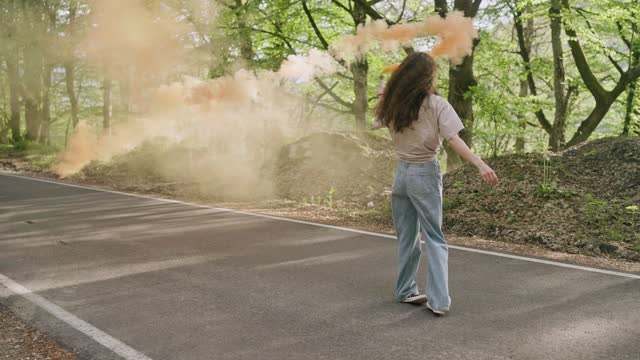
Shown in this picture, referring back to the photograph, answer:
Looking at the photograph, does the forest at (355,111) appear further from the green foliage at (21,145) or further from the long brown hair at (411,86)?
the green foliage at (21,145)

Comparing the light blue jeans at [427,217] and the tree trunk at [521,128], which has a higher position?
the tree trunk at [521,128]

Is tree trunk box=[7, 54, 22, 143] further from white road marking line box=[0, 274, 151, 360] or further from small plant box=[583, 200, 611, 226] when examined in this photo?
small plant box=[583, 200, 611, 226]

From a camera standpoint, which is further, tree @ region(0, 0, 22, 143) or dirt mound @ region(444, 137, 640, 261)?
tree @ region(0, 0, 22, 143)

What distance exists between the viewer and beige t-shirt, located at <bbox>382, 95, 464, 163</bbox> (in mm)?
4375

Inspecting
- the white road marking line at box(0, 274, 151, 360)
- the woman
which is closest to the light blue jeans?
the woman

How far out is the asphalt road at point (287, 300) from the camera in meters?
3.84

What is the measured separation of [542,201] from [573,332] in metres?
4.90

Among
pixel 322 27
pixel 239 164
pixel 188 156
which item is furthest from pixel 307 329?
pixel 322 27

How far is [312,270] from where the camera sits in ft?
19.7

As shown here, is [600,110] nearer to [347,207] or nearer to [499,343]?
[347,207]

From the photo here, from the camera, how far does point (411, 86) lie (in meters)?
4.42

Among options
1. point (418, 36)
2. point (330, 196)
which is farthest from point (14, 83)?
point (330, 196)

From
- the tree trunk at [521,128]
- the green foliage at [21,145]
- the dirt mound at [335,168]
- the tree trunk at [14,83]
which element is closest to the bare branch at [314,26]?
the dirt mound at [335,168]

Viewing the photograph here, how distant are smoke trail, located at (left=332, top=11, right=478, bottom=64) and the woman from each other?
30.7 feet
